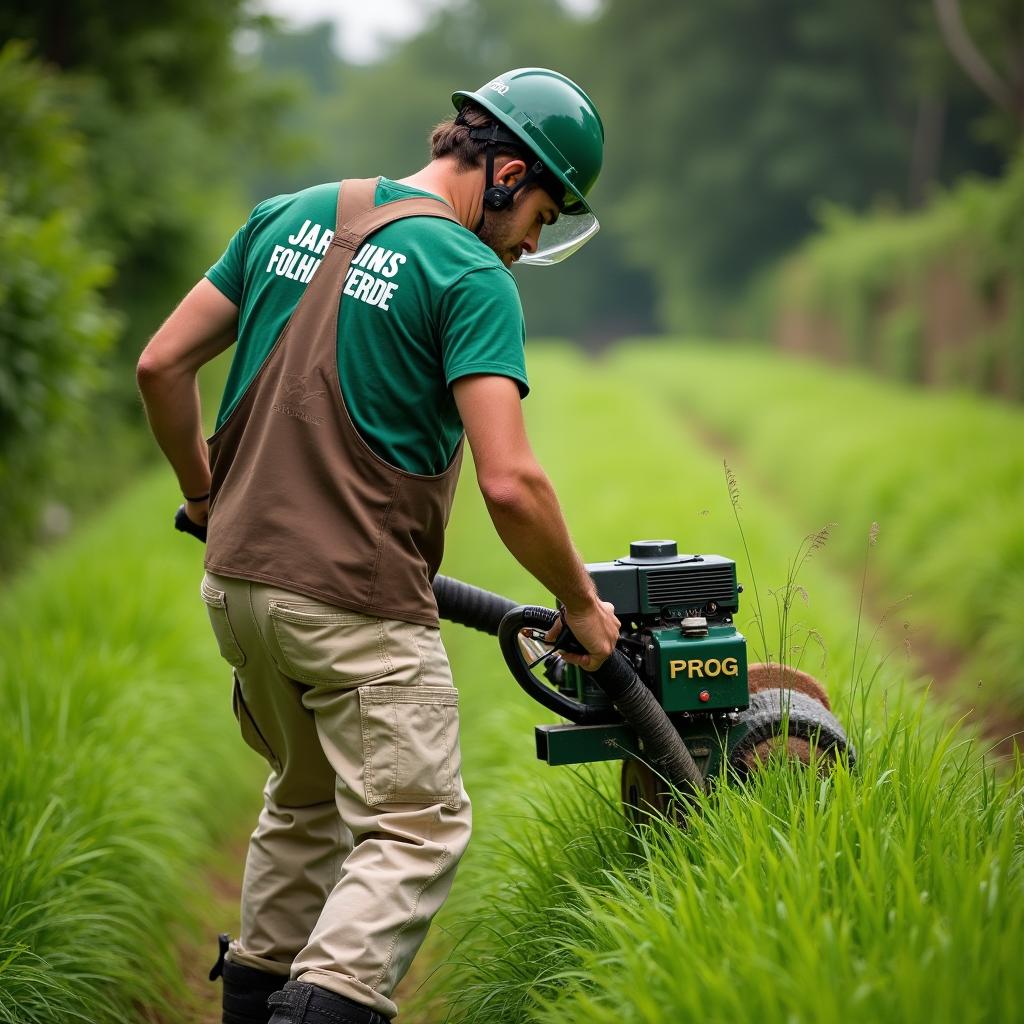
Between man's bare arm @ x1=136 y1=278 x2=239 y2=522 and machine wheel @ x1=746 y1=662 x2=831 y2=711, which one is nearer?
man's bare arm @ x1=136 y1=278 x2=239 y2=522

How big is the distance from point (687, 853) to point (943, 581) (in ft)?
16.2

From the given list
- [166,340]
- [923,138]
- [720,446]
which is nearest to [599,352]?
[923,138]

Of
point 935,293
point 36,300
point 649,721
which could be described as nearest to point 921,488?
point 36,300

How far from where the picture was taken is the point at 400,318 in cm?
283

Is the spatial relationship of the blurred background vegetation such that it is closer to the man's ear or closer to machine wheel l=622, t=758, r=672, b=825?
the man's ear

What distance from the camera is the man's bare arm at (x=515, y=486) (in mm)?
2664

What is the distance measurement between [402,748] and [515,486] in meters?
0.67

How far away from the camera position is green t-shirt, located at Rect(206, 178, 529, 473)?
2.74 m

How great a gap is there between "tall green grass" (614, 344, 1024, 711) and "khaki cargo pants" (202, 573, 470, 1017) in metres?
1.29

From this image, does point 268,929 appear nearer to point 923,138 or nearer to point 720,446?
point 720,446

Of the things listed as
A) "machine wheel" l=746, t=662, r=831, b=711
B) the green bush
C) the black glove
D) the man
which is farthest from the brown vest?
the green bush

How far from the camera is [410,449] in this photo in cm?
291

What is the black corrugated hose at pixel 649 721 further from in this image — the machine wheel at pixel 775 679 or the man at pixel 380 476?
the machine wheel at pixel 775 679

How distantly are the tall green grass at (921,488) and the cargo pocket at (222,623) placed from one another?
1.76m
